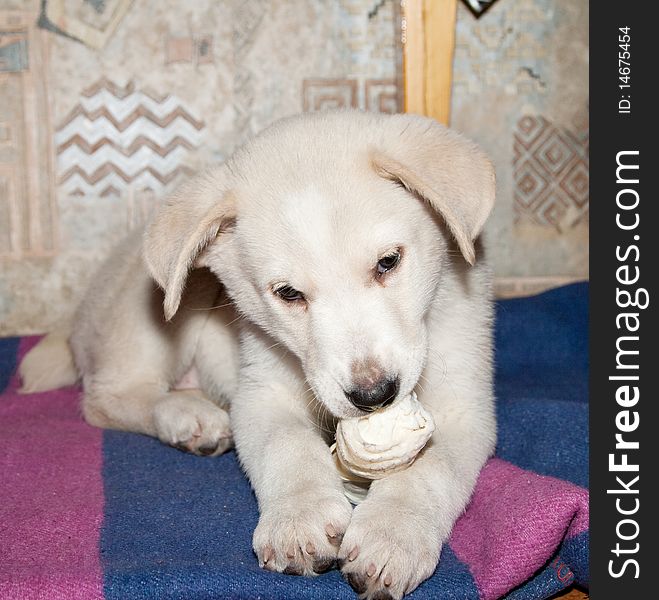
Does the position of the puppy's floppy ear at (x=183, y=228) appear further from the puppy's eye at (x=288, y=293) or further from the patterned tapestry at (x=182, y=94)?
the patterned tapestry at (x=182, y=94)

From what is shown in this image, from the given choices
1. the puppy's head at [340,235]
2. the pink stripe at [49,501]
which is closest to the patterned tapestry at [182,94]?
the pink stripe at [49,501]

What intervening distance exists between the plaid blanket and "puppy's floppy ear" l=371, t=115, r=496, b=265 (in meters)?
0.76

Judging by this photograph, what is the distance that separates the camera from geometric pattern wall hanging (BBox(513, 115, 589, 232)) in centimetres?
503

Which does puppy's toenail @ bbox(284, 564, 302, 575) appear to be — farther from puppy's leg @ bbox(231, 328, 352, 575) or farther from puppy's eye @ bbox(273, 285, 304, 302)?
puppy's eye @ bbox(273, 285, 304, 302)

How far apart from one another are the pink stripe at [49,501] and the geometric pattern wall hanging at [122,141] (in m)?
1.41

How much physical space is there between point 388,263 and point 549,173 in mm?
2804

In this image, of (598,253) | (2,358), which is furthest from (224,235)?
(2,358)

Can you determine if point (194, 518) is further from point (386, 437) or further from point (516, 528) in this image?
point (516, 528)

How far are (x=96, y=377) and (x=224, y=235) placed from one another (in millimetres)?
1153

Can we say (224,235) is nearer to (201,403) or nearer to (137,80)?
(201,403)

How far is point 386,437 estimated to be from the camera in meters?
2.46

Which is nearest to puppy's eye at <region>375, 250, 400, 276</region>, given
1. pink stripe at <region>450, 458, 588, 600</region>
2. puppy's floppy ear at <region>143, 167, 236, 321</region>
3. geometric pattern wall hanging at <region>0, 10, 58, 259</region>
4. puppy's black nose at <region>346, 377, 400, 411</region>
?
puppy's black nose at <region>346, 377, 400, 411</region>

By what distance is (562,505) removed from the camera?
2.48 meters

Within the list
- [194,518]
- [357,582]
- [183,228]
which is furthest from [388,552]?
[183,228]
